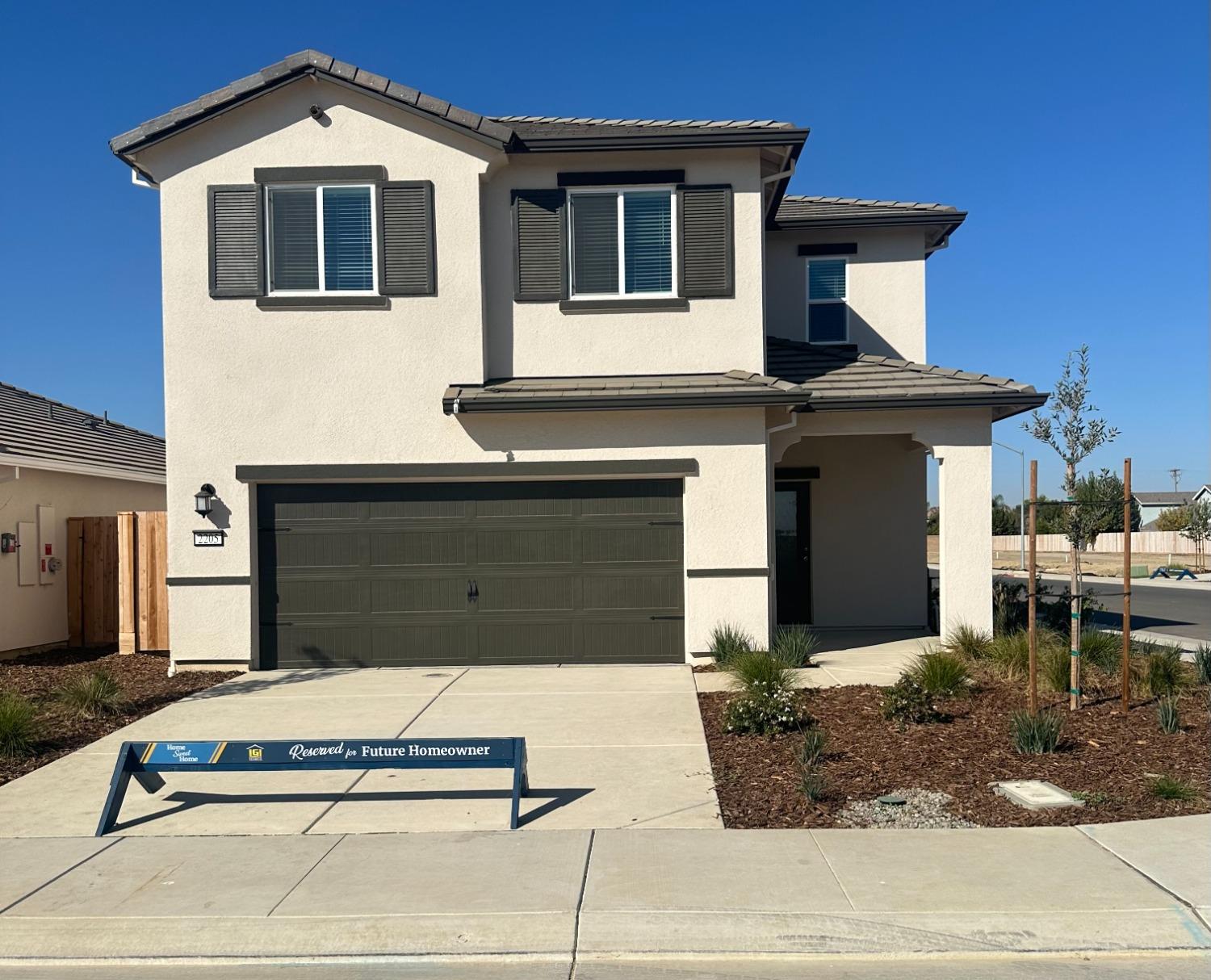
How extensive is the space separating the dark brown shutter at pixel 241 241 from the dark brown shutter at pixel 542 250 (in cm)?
330

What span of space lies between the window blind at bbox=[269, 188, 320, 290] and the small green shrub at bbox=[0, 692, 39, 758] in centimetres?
605

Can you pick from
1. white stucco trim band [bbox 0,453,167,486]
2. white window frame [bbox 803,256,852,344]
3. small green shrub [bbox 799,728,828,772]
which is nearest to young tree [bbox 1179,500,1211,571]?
white window frame [bbox 803,256,852,344]

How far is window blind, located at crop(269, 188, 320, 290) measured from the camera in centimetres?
1292

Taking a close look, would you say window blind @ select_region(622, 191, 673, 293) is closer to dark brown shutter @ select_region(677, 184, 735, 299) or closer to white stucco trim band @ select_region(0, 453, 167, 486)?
dark brown shutter @ select_region(677, 184, 735, 299)

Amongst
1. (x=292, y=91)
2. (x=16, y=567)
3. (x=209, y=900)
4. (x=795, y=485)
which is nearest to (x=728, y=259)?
(x=795, y=485)

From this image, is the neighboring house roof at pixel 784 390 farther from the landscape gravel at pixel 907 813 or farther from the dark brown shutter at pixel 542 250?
the landscape gravel at pixel 907 813

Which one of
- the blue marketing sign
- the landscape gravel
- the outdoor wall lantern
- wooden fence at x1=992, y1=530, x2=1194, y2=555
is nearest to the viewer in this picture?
the landscape gravel

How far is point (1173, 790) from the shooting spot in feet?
23.1

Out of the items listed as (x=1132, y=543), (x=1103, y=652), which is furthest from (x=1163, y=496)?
(x=1103, y=652)

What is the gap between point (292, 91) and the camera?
42.1 feet

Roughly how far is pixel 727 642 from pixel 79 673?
8292 mm

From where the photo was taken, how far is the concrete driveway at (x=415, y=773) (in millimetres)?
7086

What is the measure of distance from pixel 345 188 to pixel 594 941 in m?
10.5

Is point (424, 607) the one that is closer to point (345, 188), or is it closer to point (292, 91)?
point (345, 188)
